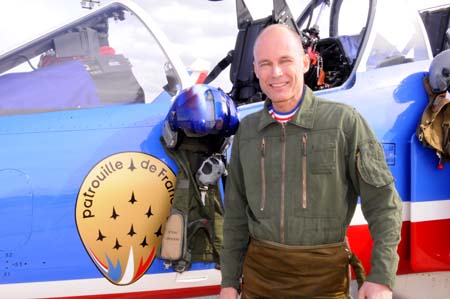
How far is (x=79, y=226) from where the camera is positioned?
7.91 feet

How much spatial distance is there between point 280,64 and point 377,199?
62cm

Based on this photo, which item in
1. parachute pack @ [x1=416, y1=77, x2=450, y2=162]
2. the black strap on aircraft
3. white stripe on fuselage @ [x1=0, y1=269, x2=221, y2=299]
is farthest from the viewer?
the black strap on aircraft

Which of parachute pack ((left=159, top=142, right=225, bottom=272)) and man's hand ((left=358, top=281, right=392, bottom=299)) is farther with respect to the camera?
parachute pack ((left=159, top=142, right=225, bottom=272))

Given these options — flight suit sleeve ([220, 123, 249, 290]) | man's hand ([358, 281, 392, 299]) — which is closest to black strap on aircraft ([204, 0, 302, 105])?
flight suit sleeve ([220, 123, 249, 290])

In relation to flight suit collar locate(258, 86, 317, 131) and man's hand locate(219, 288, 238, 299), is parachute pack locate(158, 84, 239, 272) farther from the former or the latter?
flight suit collar locate(258, 86, 317, 131)

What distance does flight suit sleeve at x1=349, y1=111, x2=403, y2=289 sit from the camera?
66.4 inches

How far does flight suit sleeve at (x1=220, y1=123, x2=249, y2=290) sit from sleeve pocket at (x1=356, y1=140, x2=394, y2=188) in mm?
530

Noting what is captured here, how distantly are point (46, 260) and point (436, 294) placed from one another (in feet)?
8.03

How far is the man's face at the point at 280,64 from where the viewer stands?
181cm

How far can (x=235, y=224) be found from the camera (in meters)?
2.06

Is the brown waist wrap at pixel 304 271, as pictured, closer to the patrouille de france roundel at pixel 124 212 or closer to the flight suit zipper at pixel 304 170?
the flight suit zipper at pixel 304 170

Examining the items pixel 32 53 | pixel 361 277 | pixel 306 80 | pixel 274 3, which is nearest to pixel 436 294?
pixel 361 277

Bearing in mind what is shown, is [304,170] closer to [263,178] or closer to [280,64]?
[263,178]

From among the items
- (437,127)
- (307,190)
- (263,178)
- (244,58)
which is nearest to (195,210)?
(263,178)
